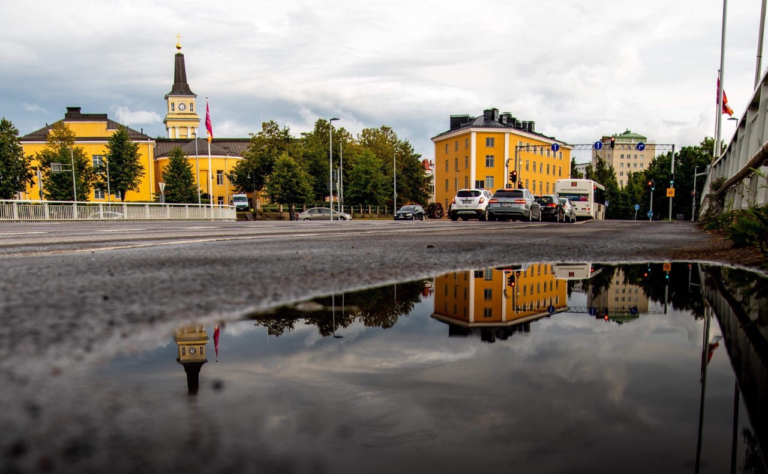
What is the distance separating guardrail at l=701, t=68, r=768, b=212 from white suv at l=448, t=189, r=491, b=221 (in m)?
13.7

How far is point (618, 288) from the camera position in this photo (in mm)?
2881

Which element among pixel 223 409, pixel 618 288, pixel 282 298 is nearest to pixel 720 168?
pixel 618 288

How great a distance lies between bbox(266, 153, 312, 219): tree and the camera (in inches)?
2387

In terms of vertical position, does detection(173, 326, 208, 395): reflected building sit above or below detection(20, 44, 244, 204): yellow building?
below

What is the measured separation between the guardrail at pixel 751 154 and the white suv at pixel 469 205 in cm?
1366

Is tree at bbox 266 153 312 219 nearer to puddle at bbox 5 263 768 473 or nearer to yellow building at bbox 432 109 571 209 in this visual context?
yellow building at bbox 432 109 571 209

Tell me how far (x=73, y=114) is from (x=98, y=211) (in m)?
63.4

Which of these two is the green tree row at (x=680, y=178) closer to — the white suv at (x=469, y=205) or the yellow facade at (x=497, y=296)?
the white suv at (x=469, y=205)

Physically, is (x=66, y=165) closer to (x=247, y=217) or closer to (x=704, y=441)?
(x=247, y=217)

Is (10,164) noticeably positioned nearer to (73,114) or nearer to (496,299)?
(73,114)

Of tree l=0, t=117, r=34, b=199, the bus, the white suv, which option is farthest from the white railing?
tree l=0, t=117, r=34, b=199

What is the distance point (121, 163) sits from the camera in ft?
214

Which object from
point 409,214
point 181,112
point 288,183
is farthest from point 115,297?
point 181,112

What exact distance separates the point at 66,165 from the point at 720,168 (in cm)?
6560
